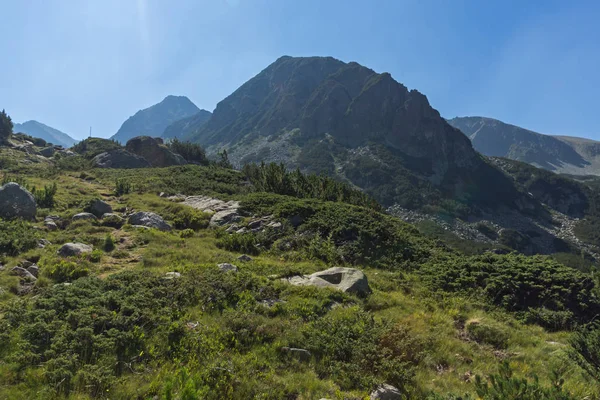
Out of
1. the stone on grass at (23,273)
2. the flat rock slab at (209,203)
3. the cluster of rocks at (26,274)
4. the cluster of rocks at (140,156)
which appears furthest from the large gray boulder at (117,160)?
the stone on grass at (23,273)

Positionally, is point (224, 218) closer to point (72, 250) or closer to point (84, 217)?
point (84, 217)

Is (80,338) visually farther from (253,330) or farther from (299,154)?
(299,154)

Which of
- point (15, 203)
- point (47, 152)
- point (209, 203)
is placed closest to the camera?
point (15, 203)

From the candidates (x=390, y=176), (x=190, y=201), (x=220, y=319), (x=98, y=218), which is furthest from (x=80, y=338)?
(x=390, y=176)

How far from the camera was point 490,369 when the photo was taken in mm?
7973

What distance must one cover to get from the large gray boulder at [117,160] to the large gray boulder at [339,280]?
159 ft

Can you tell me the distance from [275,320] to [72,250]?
10104mm

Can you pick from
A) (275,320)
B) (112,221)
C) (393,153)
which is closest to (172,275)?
(275,320)

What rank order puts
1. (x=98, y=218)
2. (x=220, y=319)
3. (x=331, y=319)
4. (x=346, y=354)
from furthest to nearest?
(x=98, y=218), (x=331, y=319), (x=220, y=319), (x=346, y=354)

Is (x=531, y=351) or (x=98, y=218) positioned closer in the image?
(x=531, y=351)

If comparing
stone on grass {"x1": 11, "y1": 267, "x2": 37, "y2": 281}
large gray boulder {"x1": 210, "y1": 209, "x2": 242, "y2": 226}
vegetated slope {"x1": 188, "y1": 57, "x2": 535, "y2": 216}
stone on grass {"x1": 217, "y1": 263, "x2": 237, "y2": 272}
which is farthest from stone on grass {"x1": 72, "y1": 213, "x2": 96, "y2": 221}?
vegetated slope {"x1": 188, "y1": 57, "x2": 535, "y2": 216}

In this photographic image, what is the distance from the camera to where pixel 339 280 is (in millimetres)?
12445

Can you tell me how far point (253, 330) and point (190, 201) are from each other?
73.3ft

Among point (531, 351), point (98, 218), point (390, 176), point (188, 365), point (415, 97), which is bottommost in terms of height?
point (531, 351)
